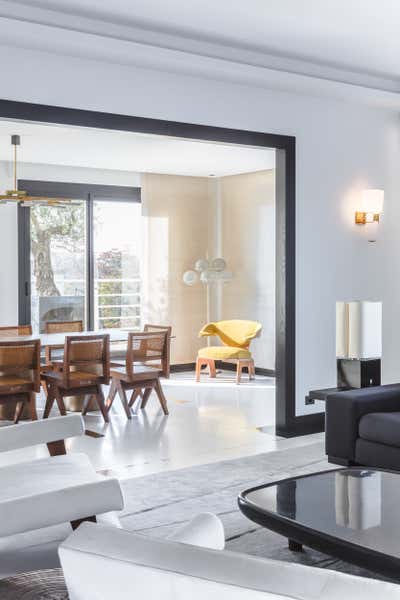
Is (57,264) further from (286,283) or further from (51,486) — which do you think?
(51,486)

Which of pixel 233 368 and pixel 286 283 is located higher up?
pixel 286 283

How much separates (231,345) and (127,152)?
287 centimetres

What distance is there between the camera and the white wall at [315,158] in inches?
204

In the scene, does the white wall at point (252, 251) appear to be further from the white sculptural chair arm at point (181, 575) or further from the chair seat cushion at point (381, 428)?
the white sculptural chair arm at point (181, 575)

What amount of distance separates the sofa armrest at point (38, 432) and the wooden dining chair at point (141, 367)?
11.2 ft

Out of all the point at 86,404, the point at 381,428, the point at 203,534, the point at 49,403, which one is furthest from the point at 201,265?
the point at 203,534

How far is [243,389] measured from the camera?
343 inches

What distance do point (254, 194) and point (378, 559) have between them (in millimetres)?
7739

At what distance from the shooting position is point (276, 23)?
488 cm

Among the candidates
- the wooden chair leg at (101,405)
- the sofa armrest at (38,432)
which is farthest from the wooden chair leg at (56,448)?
the wooden chair leg at (101,405)

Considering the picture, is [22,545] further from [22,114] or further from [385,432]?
[22,114]

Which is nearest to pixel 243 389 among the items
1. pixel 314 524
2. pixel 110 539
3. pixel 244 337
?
pixel 244 337

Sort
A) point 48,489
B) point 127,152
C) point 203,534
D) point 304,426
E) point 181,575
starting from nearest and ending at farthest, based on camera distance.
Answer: point 181,575
point 203,534
point 48,489
point 304,426
point 127,152

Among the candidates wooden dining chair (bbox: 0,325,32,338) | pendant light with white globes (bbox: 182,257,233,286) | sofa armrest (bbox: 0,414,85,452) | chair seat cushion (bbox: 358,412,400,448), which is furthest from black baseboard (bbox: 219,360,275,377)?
sofa armrest (bbox: 0,414,85,452)
